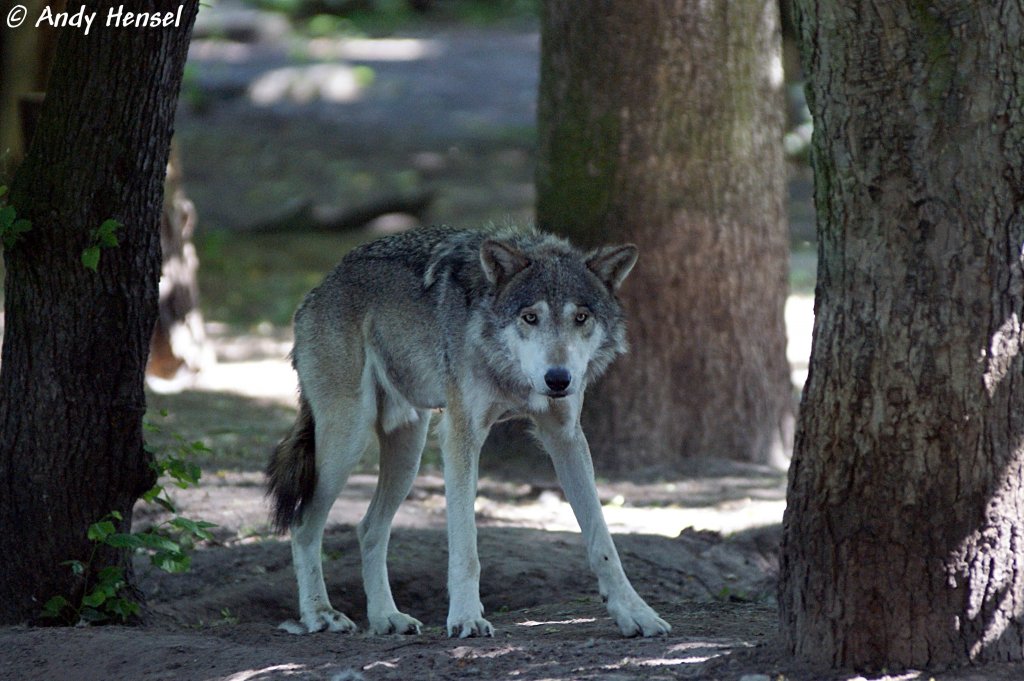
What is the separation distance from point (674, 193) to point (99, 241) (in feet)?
13.0

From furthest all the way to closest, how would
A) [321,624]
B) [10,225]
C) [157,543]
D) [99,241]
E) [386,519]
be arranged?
[386,519], [321,624], [157,543], [99,241], [10,225]

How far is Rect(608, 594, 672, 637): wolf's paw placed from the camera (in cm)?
465

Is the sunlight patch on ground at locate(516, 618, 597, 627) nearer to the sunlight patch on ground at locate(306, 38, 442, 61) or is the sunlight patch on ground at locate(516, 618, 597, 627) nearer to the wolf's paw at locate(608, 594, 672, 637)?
the wolf's paw at locate(608, 594, 672, 637)

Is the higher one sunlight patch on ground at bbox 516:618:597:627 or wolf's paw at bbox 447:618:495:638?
wolf's paw at bbox 447:618:495:638

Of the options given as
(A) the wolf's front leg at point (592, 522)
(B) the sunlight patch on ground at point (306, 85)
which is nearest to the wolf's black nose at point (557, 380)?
(A) the wolf's front leg at point (592, 522)

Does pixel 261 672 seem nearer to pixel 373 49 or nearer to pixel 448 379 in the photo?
pixel 448 379

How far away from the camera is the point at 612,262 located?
5.15 metres

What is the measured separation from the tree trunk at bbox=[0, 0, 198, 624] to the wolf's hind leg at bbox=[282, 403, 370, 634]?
0.82 metres

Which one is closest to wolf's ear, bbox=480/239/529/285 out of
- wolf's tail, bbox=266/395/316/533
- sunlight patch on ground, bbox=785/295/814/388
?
wolf's tail, bbox=266/395/316/533

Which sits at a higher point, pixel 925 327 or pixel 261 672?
pixel 925 327

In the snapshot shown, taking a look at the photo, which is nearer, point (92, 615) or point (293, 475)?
point (92, 615)

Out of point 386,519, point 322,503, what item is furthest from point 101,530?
point 386,519

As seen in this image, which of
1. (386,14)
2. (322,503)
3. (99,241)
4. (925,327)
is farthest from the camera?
(386,14)

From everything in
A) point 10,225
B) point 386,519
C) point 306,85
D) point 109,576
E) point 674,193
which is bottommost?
point 109,576
